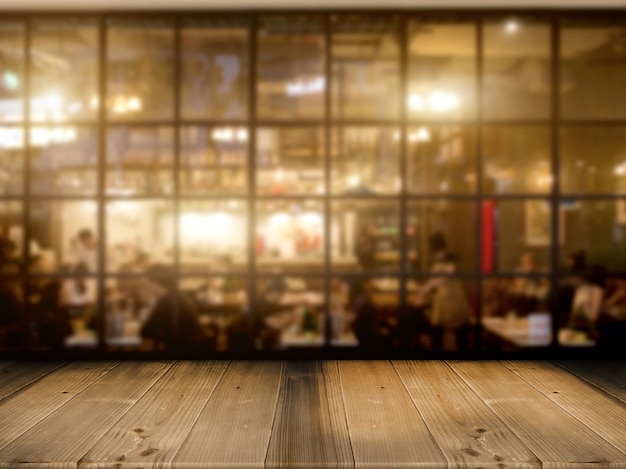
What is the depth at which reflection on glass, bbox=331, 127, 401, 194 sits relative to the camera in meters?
4.91

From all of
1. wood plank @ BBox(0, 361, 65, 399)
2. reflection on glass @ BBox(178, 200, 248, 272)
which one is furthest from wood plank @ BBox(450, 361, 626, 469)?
wood plank @ BBox(0, 361, 65, 399)

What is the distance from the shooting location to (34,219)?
495 centimetres

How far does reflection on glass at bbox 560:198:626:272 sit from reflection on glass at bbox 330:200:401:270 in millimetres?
1695

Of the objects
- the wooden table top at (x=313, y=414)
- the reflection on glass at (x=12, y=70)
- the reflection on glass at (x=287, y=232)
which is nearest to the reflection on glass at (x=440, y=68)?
the reflection on glass at (x=287, y=232)

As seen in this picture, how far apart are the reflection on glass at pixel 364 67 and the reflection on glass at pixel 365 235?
2.96ft

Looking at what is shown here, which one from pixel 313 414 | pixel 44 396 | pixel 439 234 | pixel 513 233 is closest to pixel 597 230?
pixel 513 233

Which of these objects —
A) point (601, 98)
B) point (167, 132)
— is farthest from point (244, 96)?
point (601, 98)

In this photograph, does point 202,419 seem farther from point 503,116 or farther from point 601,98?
point 601,98

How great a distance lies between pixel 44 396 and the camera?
3.87 metres

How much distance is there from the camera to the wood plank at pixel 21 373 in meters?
4.07

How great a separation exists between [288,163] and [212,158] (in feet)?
2.43

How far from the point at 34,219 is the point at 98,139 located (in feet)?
3.35

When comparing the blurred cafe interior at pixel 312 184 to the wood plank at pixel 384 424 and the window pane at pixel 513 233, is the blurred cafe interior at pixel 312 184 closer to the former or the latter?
the window pane at pixel 513 233

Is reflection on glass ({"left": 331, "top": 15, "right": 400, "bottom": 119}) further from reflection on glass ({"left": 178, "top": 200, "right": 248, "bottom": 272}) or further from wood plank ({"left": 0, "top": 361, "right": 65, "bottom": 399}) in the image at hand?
wood plank ({"left": 0, "top": 361, "right": 65, "bottom": 399})
